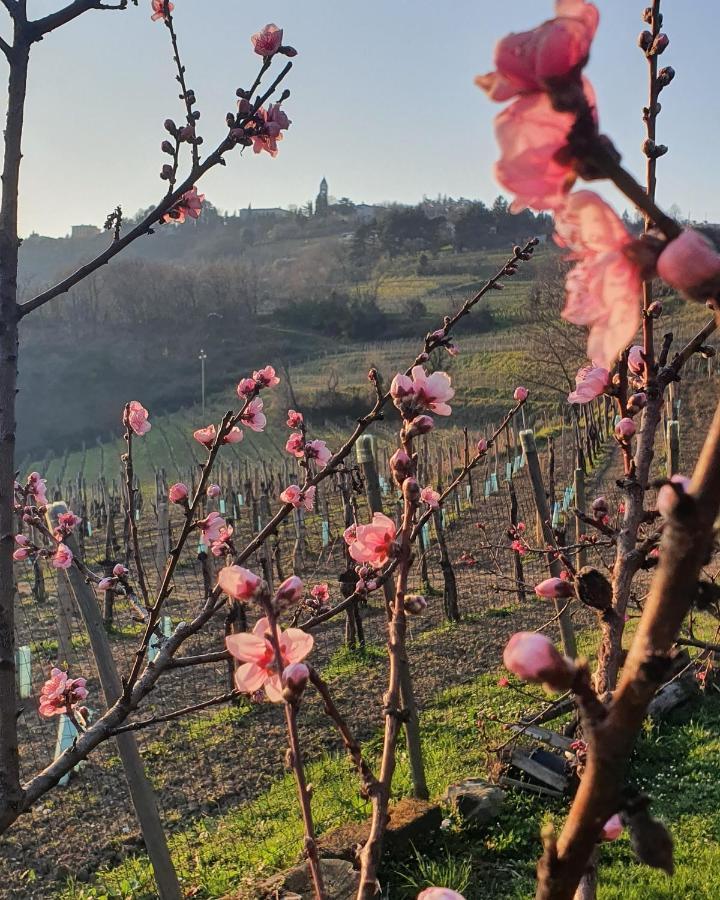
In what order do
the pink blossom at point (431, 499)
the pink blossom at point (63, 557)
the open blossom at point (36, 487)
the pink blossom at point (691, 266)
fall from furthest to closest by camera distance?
the open blossom at point (36, 487)
the pink blossom at point (63, 557)
the pink blossom at point (431, 499)
the pink blossom at point (691, 266)

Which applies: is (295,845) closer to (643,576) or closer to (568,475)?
(643,576)

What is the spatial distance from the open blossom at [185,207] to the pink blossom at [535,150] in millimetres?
1946

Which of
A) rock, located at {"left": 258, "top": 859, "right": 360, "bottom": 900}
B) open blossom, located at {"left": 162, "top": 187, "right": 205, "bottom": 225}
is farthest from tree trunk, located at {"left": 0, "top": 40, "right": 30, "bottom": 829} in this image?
rock, located at {"left": 258, "top": 859, "right": 360, "bottom": 900}

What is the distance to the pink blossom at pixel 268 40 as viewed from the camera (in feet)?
7.30

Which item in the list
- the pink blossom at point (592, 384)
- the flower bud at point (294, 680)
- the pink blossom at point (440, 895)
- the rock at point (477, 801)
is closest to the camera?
the pink blossom at point (440, 895)

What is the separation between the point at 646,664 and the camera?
1.64 ft

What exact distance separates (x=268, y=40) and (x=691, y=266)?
84.3 inches

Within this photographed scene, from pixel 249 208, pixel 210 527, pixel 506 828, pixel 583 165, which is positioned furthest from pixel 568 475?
pixel 249 208

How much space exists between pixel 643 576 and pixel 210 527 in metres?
7.58

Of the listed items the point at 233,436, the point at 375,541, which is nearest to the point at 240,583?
the point at 375,541

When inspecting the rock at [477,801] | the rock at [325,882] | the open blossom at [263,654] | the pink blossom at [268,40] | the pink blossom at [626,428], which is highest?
the pink blossom at [268,40]

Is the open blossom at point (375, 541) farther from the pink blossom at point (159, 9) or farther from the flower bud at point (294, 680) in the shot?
the pink blossom at point (159, 9)

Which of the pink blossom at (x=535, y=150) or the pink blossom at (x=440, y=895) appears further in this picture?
the pink blossom at (x=440, y=895)

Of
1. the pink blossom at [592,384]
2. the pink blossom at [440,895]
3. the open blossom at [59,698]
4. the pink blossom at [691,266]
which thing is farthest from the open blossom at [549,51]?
the open blossom at [59,698]
